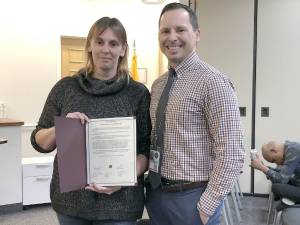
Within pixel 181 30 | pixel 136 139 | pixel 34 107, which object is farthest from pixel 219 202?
pixel 34 107

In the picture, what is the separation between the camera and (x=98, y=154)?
128 centimetres

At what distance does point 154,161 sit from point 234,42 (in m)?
3.41

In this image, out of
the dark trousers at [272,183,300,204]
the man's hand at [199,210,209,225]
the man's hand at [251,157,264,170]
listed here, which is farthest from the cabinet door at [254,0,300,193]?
the man's hand at [199,210,209,225]

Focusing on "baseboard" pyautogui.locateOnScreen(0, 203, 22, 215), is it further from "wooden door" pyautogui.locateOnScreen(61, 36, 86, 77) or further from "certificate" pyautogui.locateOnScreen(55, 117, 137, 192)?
"certificate" pyautogui.locateOnScreen(55, 117, 137, 192)

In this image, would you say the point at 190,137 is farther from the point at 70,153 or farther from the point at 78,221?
the point at 78,221

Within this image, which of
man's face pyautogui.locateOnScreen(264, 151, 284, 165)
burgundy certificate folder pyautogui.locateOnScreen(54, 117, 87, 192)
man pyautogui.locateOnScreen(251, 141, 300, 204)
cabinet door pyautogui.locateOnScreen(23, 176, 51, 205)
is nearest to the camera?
burgundy certificate folder pyautogui.locateOnScreen(54, 117, 87, 192)

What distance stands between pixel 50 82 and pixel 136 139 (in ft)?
15.4

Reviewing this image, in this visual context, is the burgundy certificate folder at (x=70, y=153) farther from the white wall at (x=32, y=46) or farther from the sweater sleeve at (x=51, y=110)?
the white wall at (x=32, y=46)

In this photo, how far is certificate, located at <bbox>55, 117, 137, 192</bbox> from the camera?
125 centimetres

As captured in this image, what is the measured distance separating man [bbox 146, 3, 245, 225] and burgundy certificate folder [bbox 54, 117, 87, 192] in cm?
26

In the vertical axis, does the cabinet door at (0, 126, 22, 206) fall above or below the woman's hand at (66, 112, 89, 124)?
below

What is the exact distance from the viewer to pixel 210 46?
14.8 feet

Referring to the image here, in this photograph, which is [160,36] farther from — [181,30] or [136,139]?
[136,139]

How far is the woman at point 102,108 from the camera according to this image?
1.32m
